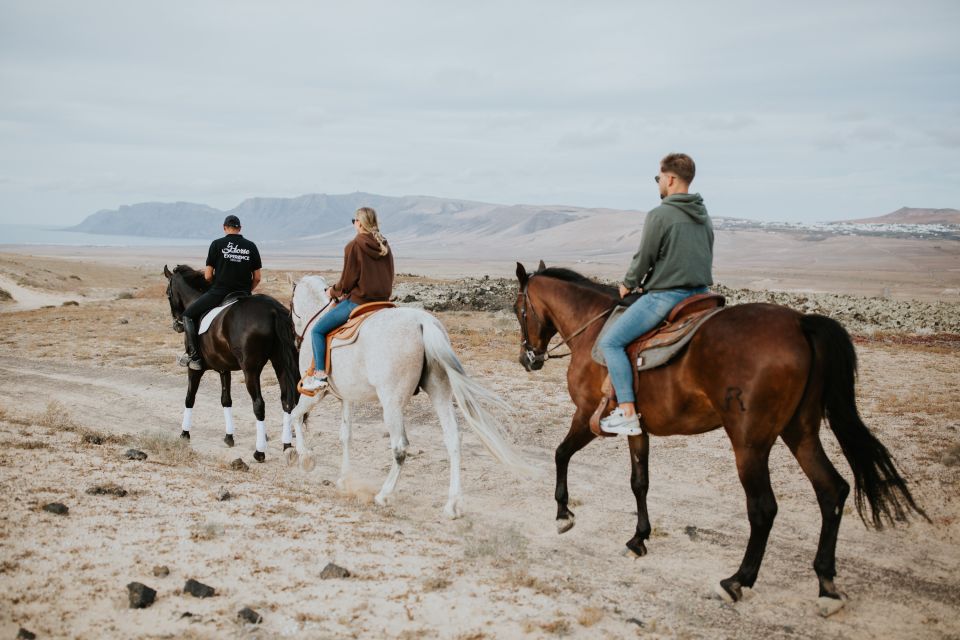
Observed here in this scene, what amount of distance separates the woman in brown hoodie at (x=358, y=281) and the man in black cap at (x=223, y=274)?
257cm

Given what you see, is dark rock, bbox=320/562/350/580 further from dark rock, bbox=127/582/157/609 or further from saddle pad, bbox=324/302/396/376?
saddle pad, bbox=324/302/396/376

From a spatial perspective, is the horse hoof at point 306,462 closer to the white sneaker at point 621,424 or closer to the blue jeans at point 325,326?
the blue jeans at point 325,326

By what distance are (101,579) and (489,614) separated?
9.19ft

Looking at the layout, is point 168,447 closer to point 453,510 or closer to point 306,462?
point 306,462

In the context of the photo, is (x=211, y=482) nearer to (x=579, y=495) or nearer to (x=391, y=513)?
(x=391, y=513)

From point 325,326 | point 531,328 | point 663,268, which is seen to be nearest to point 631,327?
point 663,268

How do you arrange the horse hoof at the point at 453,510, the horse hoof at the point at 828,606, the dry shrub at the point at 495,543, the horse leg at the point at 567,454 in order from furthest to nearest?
the horse hoof at the point at 453,510 < the horse leg at the point at 567,454 < the dry shrub at the point at 495,543 < the horse hoof at the point at 828,606

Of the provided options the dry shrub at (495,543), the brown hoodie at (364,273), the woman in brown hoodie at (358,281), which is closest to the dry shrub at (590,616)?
the dry shrub at (495,543)

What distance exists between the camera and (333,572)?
5.10 meters

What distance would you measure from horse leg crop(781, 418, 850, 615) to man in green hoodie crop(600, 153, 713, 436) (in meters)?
1.27

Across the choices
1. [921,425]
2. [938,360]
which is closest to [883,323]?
[938,360]

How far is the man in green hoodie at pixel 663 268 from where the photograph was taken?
5562 millimetres

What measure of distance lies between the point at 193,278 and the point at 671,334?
7.92 metres

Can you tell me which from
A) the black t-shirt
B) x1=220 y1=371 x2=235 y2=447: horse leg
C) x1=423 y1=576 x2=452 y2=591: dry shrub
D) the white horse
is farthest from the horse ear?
x1=220 y1=371 x2=235 y2=447: horse leg
